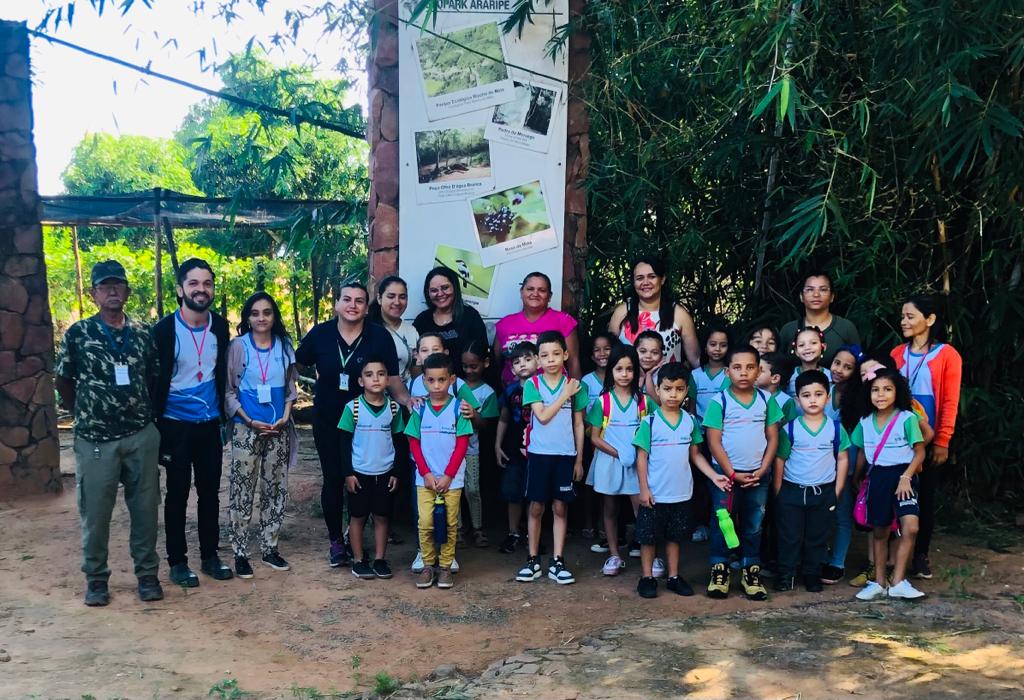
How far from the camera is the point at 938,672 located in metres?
3.28

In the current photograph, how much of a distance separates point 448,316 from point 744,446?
1644 millimetres

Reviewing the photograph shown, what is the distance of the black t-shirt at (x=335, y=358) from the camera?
178 inches

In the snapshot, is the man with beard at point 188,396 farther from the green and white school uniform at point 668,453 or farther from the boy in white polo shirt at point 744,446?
the boy in white polo shirt at point 744,446

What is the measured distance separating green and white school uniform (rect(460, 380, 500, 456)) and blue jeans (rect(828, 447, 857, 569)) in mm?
1682

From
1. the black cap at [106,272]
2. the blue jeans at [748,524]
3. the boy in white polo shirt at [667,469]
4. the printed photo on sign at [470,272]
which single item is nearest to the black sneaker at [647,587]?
the boy in white polo shirt at [667,469]

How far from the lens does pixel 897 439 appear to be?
4.06 m

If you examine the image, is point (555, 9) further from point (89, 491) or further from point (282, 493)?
point (89, 491)

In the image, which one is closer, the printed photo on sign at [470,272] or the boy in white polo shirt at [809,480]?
the boy in white polo shirt at [809,480]

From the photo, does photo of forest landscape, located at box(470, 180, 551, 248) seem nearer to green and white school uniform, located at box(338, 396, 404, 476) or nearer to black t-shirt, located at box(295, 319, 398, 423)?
black t-shirt, located at box(295, 319, 398, 423)

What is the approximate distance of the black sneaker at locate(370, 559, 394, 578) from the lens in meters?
4.46

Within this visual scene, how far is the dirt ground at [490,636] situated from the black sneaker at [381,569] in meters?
0.06

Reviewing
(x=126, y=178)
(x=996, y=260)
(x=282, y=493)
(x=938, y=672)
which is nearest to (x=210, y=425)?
(x=282, y=493)

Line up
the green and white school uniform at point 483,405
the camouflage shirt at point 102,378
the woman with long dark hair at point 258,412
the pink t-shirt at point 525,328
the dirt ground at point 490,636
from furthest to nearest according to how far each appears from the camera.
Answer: the pink t-shirt at point 525,328 → the green and white school uniform at point 483,405 → the woman with long dark hair at point 258,412 → the camouflage shirt at point 102,378 → the dirt ground at point 490,636

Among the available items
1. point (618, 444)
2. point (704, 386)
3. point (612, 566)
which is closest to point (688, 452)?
point (618, 444)
